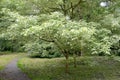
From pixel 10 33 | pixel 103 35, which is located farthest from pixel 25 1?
pixel 103 35

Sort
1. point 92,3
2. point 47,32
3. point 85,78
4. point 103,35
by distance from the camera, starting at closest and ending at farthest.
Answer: point 47,32 → point 103,35 → point 85,78 → point 92,3

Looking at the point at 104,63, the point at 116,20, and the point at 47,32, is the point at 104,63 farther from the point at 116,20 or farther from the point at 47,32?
the point at 47,32

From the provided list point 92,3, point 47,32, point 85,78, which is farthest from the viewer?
point 92,3

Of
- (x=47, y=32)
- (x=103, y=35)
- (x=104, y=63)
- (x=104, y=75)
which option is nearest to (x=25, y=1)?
(x=47, y=32)

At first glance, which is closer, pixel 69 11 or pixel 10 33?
pixel 10 33

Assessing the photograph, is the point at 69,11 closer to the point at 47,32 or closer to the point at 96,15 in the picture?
the point at 96,15

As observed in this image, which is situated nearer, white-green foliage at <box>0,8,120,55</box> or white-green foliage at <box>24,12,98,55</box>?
white-green foliage at <box>24,12,98,55</box>

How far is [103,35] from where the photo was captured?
10.8 meters

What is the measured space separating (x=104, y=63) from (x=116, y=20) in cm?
654

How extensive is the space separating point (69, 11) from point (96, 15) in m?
1.79

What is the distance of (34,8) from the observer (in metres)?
13.3

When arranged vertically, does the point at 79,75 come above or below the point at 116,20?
below

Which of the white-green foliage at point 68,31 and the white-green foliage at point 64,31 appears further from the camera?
the white-green foliage at point 68,31

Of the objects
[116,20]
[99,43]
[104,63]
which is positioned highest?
[116,20]
